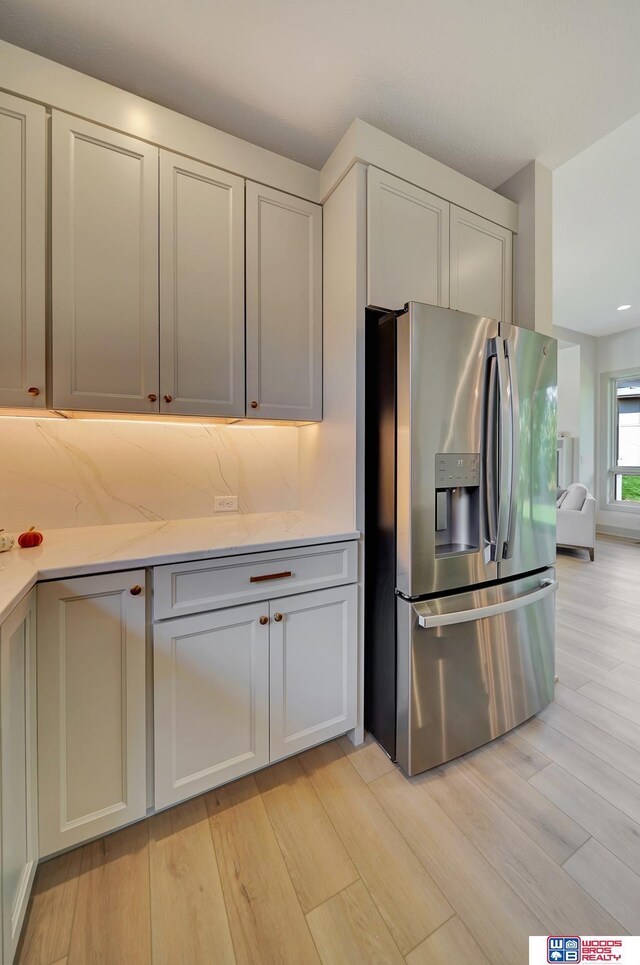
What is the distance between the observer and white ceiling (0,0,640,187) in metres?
1.28

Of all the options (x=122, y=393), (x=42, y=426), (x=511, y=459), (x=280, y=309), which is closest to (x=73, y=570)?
(x=122, y=393)

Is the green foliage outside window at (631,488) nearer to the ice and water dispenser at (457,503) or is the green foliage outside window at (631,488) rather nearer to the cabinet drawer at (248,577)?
the ice and water dispenser at (457,503)

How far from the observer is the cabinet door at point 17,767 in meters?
0.86

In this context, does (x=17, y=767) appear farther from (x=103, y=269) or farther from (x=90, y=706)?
(x=103, y=269)

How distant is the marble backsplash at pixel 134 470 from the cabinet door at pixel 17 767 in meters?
0.69

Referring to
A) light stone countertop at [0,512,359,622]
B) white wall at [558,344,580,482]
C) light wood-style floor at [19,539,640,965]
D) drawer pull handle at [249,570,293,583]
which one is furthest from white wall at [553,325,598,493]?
drawer pull handle at [249,570,293,583]

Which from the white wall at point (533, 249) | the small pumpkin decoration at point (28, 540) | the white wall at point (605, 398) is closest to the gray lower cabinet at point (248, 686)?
the small pumpkin decoration at point (28, 540)

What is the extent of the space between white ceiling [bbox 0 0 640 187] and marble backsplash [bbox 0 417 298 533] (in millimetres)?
1392

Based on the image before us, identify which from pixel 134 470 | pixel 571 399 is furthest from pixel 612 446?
pixel 134 470

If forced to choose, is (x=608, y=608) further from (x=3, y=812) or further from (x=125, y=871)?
(x=3, y=812)

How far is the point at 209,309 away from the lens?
5.21ft

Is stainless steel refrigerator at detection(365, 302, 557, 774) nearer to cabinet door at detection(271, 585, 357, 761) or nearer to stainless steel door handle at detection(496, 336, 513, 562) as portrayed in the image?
stainless steel door handle at detection(496, 336, 513, 562)

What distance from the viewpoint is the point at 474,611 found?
1.52 m

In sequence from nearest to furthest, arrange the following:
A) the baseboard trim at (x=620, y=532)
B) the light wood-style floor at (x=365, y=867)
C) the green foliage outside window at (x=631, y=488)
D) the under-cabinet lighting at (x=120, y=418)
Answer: the light wood-style floor at (x=365, y=867), the under-cabinet lighting at (x=120, y=418), the baseboard trim at (x=620, y=532), the green foliage outside window at (x=631, y=488)
